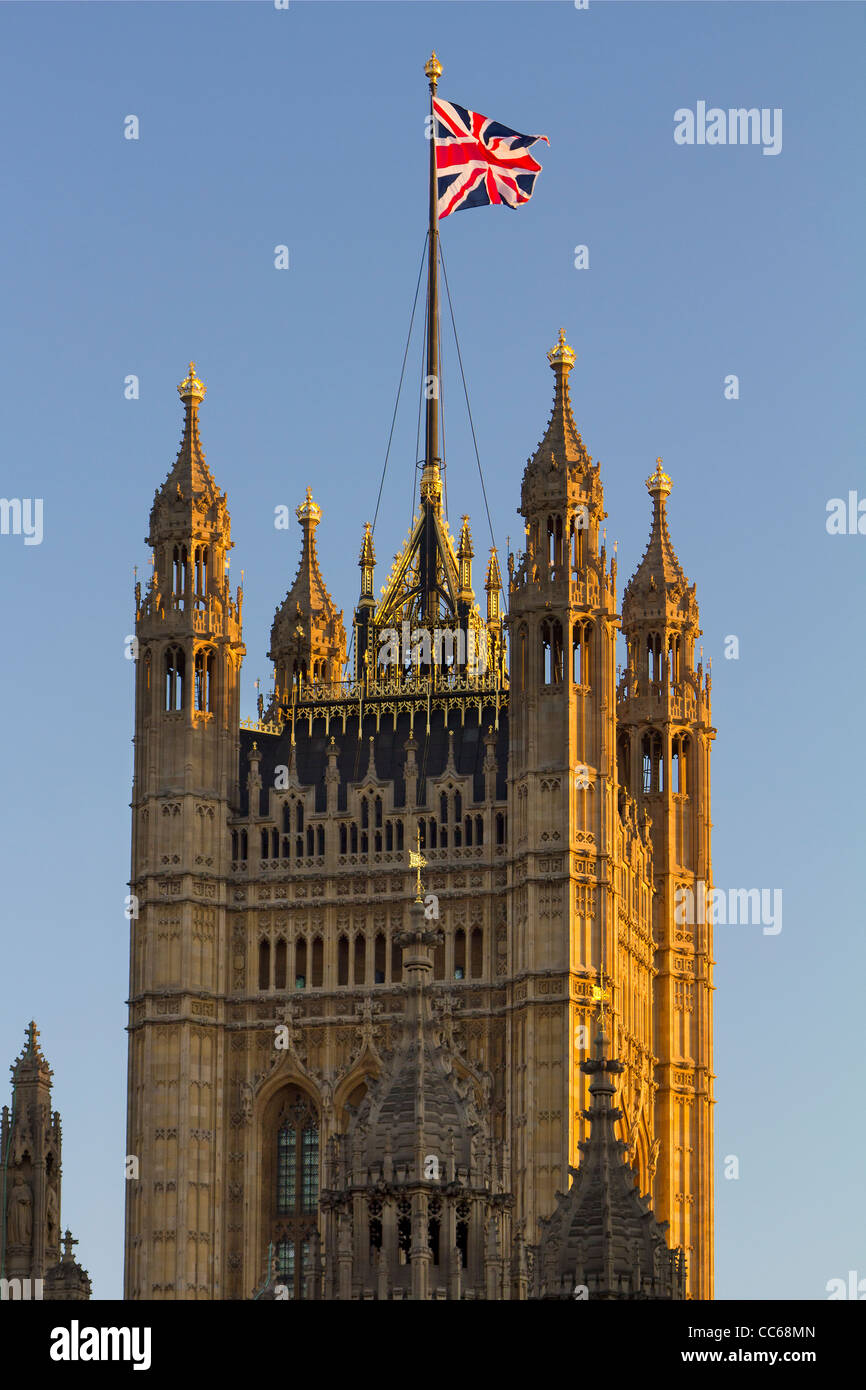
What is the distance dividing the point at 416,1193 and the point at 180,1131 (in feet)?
169

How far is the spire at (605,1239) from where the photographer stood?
85.6 metres

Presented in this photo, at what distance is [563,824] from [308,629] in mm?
20873

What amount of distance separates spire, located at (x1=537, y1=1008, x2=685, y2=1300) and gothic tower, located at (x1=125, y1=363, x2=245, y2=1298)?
44972 millimetres

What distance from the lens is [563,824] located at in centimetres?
13388

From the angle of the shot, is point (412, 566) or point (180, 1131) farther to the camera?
point (412, 566)

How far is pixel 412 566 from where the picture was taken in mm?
151000

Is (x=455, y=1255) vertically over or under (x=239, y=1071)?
under

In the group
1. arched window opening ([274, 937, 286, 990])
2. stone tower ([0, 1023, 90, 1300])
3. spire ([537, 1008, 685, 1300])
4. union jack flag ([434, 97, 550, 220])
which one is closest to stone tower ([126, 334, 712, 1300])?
arched window opening ([274, 937, 286, 990])

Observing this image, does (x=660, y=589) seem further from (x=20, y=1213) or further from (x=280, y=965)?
(x=20, y=1213)
